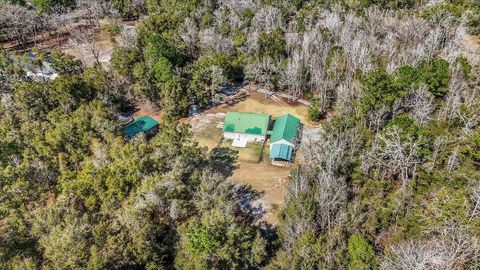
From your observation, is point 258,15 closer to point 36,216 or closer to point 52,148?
point 52,148

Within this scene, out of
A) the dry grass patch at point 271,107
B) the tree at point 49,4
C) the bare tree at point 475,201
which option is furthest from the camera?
the tree at point 49,4

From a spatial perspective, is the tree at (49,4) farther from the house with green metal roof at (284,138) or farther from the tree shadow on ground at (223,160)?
the house with green metal roof at (284,138)

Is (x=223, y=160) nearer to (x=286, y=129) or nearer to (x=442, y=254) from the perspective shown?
(x=286, y=129)

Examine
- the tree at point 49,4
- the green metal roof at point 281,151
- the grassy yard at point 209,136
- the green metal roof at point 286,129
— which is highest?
the tree at point 49,4

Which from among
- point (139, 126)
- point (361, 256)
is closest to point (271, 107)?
point (139, 126)

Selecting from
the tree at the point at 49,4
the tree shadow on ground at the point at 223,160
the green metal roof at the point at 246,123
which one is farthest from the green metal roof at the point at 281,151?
the tree at the point at 49,4

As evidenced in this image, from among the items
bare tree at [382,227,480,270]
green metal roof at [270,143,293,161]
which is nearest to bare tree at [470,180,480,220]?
bare tree at [382,227,480,270]

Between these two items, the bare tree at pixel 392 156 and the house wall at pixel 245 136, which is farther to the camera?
the house wall at pixel 245 136

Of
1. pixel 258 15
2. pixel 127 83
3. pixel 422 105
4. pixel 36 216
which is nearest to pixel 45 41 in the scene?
pixel 127 83
